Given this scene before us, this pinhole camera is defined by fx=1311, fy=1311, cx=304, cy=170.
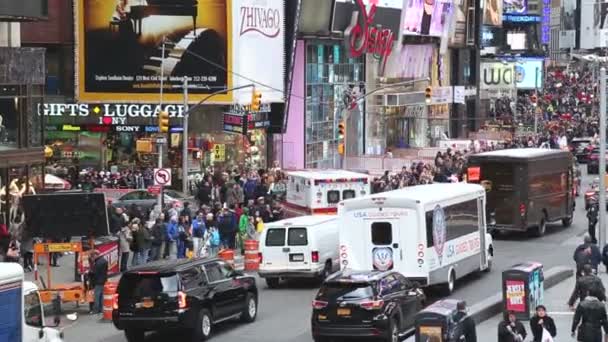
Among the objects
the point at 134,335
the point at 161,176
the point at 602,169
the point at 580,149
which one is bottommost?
the point at 134,335

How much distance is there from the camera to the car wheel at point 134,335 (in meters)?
25.0

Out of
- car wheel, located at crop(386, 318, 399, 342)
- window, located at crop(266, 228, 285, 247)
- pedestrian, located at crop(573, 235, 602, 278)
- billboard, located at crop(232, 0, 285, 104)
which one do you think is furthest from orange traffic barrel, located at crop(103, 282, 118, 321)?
billboard, located at crop(232, 0, 285, 104)

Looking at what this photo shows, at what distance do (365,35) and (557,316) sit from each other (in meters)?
46.9

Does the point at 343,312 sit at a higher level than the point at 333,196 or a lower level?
lower

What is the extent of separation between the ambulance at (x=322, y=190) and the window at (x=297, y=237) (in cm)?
1131

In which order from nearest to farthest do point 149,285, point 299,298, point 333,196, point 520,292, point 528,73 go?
point 149,285
point 520,292
point 299,298
point 333,196
point 528,73

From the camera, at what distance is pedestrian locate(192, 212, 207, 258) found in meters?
36.8

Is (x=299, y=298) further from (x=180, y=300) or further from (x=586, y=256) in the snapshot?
(x=180, y=300)

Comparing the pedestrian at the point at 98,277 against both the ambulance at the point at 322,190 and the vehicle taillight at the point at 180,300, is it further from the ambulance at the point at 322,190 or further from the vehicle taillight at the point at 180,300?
the ambulance at the point at 322,190

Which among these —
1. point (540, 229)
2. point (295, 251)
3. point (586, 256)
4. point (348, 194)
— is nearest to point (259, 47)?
point (348, 194)

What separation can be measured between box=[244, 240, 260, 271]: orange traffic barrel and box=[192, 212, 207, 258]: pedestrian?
132 centimetres

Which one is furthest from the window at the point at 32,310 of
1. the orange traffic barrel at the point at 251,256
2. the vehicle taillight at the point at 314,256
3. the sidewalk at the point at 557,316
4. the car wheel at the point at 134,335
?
the orange traffic barrel at the point at 251,256

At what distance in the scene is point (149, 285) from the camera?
24.6 metres

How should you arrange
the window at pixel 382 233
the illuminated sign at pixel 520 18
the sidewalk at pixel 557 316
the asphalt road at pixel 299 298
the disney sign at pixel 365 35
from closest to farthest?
1. the sidewalk at pixel 557 316
2. the asphalt road at pixel 299 298
3. the window at pixel 382 233
4. the disney sign at pixel 365 35
5. the illuminated sign at pixel 520 18
